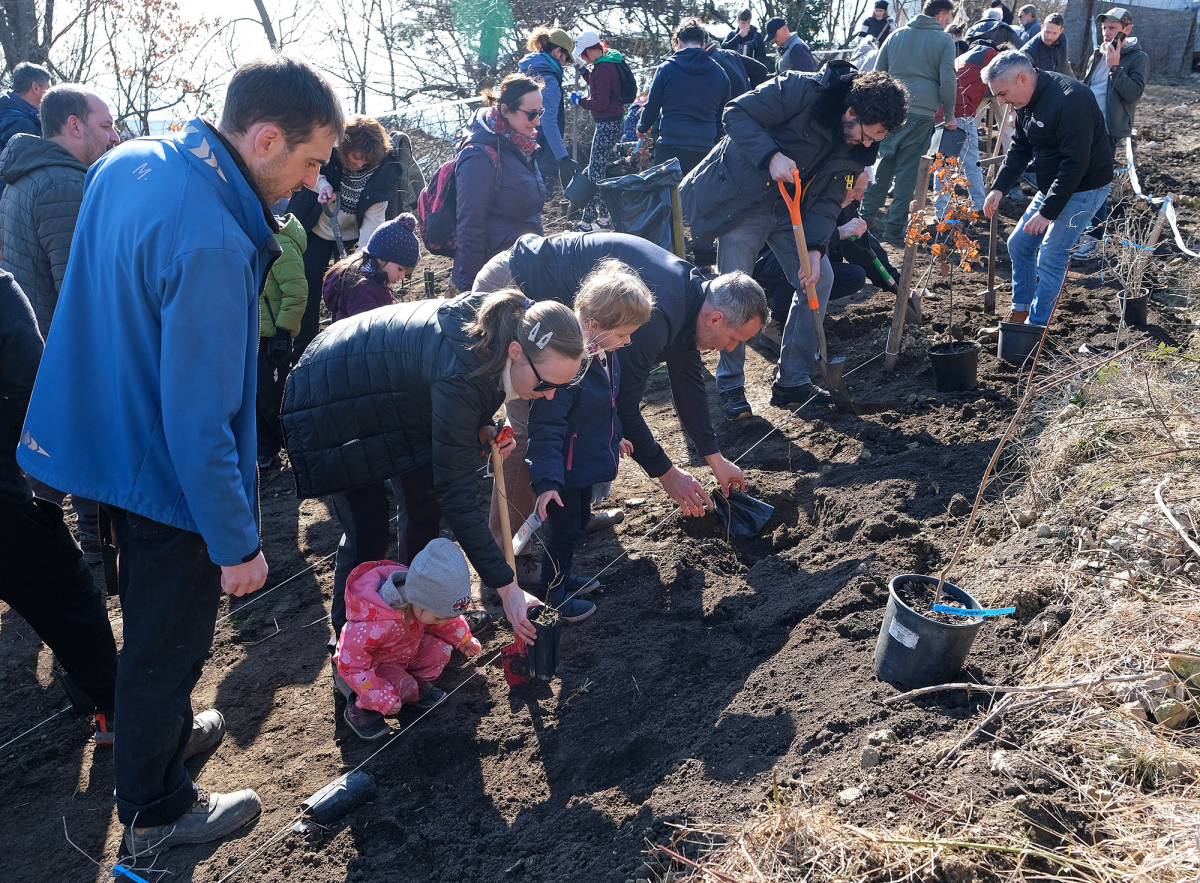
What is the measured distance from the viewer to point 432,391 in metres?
2.62

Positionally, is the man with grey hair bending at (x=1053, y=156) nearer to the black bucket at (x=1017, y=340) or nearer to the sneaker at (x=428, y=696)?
the black bucket at (x=1017, y=340)

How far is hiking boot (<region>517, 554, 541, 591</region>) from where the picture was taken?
12.9 feet

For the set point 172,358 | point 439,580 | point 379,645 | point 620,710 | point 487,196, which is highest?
point 487,196

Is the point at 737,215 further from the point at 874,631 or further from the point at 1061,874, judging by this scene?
the point at 1061,874

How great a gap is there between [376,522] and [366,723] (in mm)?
720

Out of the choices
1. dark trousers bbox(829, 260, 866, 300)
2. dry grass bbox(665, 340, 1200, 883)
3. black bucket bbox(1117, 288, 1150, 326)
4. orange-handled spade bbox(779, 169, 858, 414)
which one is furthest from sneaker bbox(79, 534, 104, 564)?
black bucket bbox(1117, 288, 1150, 326)

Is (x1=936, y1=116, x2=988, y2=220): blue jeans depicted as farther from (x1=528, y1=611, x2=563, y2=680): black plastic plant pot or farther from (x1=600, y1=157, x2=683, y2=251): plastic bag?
(x1=528, y1=611, x2=563, y2=680): black plastic plant pot

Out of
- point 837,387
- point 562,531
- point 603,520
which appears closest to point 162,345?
point 562,531

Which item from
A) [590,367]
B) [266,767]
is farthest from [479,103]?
[266,767]

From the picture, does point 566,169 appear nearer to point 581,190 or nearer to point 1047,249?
point 581,190

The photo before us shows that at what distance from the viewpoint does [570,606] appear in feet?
11.8

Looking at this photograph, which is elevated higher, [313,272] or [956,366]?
[313,272]

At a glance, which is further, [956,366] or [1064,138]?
[956,366]

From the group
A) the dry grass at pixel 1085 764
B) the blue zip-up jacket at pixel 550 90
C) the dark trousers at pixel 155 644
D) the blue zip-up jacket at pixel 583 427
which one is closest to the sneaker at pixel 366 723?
the dark trousers at pixel 155 644
